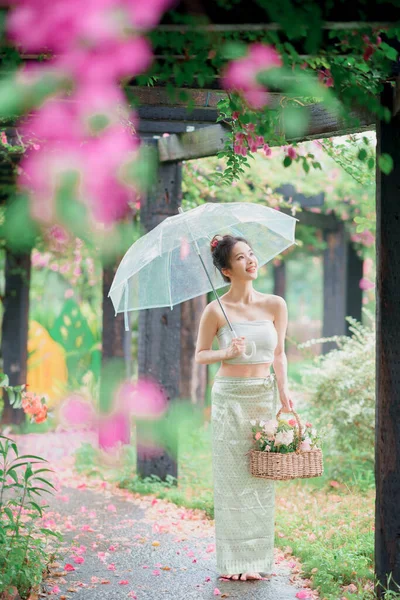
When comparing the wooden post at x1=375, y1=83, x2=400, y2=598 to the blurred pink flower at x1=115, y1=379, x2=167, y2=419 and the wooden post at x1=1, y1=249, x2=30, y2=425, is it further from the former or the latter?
the wooden post at x1=1, y1=249, x2=30, y2=425

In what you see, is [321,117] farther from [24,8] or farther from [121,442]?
[121,442]

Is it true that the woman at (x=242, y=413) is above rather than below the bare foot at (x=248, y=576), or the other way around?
above

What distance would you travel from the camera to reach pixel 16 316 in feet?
30.6

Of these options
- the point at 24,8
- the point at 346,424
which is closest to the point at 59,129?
the point at 24,8

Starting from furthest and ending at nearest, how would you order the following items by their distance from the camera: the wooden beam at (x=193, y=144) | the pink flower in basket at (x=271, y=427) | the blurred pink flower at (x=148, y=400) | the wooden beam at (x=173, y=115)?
A: 1. the blurred pink flower at (x=148, y=400)
2. the wooden beam at (x=193, y=144)
3. the wooden beam at (x=173, y=115)
4. the pink flower in basket at (x=271, y=427)

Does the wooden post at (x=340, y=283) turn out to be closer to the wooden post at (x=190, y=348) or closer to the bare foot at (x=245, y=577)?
the wooden post at (x=190, y=348)

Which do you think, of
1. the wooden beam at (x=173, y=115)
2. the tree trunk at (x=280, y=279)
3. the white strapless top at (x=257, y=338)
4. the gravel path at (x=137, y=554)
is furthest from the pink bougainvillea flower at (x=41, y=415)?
the tree trunk at (x=280, y=279)

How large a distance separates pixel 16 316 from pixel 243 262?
558cm

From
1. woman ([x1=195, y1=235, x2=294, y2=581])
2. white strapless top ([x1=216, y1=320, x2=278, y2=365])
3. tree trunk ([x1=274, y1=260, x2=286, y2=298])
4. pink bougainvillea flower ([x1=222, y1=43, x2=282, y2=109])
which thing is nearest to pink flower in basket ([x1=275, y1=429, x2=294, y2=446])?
woman ([x1=195, y1=235, x2=294, y2=581])

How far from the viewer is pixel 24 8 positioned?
221 cm

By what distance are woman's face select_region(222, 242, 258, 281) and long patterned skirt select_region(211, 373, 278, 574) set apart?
1.72ft

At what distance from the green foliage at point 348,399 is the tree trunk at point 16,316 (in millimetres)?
3694

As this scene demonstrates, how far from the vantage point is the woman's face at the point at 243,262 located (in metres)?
4.23

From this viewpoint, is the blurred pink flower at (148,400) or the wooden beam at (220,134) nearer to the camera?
the wooden beam at (220,134)
